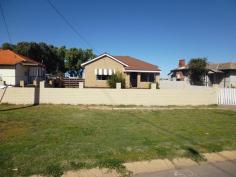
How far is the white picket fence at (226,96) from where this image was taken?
2050 centimetres

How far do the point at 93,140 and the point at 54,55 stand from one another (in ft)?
150

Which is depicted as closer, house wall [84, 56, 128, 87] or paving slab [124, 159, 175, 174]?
paving slab [124, 159, 175, 174]

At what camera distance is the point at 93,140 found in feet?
26.8

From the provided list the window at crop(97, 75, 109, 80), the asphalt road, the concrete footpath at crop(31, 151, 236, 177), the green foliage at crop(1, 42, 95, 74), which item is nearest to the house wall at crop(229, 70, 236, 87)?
the window at crop(97, 75, 109, 80)

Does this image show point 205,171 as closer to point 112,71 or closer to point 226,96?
point 226,96

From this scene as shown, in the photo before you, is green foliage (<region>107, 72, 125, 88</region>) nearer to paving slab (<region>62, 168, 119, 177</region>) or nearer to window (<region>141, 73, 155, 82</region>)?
window (<region>141, 73, 155, 82</region>)

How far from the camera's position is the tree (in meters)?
39.9

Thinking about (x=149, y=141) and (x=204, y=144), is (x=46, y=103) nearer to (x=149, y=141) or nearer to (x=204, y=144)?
(x=149, y=141)

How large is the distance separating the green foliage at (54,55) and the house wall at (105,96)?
113 ft

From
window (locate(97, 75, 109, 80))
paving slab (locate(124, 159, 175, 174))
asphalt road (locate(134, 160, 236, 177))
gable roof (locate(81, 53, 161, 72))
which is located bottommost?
asphalt road (locate(134, 160, 236, 177))

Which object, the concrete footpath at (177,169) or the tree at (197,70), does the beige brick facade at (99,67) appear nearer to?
the tree at (197,70)

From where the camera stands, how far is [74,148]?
7250 millimetres

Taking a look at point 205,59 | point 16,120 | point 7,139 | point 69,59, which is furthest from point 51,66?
point 7,139

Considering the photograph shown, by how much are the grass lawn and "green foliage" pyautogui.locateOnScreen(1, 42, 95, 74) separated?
130ft
